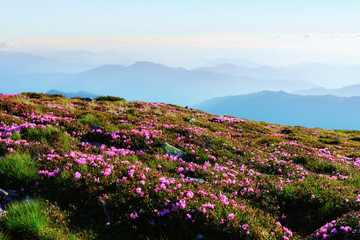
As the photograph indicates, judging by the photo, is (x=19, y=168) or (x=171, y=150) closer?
(x=19, y=168)

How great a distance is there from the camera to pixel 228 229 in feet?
17.6

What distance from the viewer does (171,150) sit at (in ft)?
35.6

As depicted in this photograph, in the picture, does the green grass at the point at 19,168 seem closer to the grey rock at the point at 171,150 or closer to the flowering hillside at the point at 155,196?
the flowering hillside at the point at 155,196

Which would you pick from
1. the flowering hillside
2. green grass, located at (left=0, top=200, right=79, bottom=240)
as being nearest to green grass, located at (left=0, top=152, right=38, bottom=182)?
the flowering hillside

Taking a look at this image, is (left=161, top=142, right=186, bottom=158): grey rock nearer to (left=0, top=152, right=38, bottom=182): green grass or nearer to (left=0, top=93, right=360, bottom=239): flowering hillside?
(left=0, top=93, right=360, bottom=239): flowering hillside

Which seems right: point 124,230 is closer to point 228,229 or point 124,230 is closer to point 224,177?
point 228,229

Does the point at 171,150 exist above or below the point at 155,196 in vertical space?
above

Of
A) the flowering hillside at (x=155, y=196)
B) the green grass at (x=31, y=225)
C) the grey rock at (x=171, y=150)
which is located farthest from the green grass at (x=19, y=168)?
the grey rock at (x=171, y=150)

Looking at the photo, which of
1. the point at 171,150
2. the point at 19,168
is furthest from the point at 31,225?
the point at 171,150

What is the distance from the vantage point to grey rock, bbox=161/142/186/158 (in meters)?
10.7

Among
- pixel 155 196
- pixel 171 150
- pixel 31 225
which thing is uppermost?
pixel 171 150

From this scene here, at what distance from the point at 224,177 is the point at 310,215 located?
9.07 feet

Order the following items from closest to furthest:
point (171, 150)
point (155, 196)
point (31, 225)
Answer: point (31, 225) < point (155, 196) < point (171, 150)

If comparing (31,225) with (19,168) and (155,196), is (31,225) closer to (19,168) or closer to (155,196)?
(19,168)
